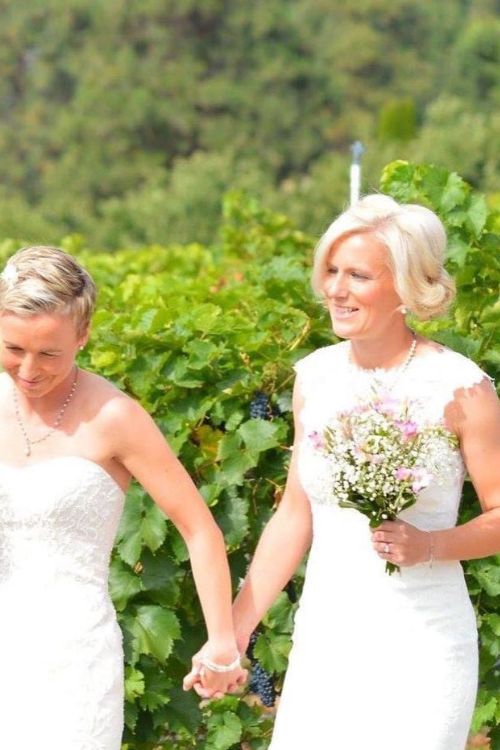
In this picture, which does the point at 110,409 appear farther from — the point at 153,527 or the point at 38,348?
the point at 153,527

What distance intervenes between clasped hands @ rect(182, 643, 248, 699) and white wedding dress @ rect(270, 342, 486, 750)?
0.12 metres

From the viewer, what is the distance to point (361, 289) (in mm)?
3537

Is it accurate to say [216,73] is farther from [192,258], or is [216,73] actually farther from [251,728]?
[251,728]

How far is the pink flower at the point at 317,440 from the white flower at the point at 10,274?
0.66 meters

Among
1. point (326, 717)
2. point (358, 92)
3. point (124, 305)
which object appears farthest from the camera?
point (358, 92)

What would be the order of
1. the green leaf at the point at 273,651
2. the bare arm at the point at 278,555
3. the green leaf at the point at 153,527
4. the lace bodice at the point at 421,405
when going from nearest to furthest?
the lace bodice at the point at 421,405, the bare arm at the point at 278,555, the green leaf at the point at 153,527, the green leaf at the point at 273,651

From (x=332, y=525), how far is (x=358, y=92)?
151 feet

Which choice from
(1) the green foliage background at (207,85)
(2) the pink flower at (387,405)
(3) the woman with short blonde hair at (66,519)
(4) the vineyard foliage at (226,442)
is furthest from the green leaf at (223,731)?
(1) the green foliage background at (207,85)

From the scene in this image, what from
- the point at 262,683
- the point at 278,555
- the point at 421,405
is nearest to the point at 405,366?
the point at 421,405

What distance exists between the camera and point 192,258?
10.4 m

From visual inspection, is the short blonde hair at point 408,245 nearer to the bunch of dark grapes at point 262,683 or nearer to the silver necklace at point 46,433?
the silver necklace at point 46,433

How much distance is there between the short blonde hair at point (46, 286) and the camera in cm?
333

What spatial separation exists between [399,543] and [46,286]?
86cm

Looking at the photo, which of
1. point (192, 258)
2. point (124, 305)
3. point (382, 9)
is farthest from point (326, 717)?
point (382, 9)
